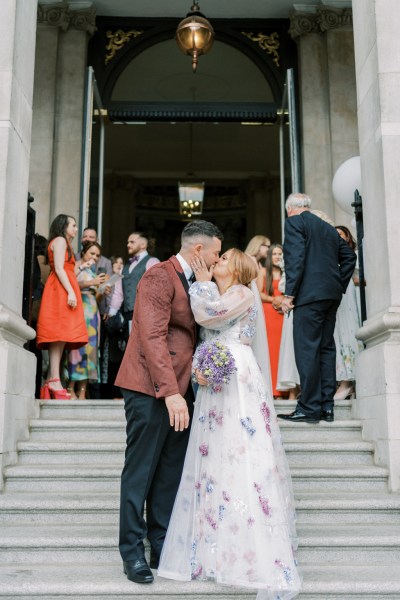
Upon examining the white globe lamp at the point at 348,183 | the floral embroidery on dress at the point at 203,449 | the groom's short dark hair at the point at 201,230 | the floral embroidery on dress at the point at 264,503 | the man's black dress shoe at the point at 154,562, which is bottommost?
the man's black dress shoe at the point at 154,562

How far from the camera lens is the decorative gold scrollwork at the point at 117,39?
10.8m

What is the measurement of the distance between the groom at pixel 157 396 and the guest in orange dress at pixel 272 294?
3469 mm

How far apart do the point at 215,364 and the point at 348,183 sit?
415 centimetres

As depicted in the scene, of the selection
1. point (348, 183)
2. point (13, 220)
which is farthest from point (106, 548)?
point (348, 183)

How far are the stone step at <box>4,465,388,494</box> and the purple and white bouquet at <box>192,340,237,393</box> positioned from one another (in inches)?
50.8

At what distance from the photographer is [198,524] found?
12.4ft

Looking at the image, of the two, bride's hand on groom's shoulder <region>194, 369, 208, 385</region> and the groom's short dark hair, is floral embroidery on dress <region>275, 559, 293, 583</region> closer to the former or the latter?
bride's hand on groom's shoulder <region>194, 369, 208, 385</region>

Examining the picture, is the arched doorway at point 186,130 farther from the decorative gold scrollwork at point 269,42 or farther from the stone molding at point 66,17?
the stone molding at point 66,17

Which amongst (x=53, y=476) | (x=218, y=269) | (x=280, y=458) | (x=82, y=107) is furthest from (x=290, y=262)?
(x=82, y=107)

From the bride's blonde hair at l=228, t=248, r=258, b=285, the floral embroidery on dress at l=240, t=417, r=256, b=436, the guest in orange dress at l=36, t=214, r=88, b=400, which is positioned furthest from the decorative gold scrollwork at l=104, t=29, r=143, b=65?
the floral embroidery on dress at l=240, t=417, r=256, b=436

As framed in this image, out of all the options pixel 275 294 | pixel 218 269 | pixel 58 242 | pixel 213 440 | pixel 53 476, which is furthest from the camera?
pixel 275 294

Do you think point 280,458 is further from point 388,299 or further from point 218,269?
point 388,299

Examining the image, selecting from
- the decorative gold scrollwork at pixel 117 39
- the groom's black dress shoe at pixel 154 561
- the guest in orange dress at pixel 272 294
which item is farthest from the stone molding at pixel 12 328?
the decorative gold scrollwork at pixel 117 39

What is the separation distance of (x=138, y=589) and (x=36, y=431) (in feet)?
6.81
